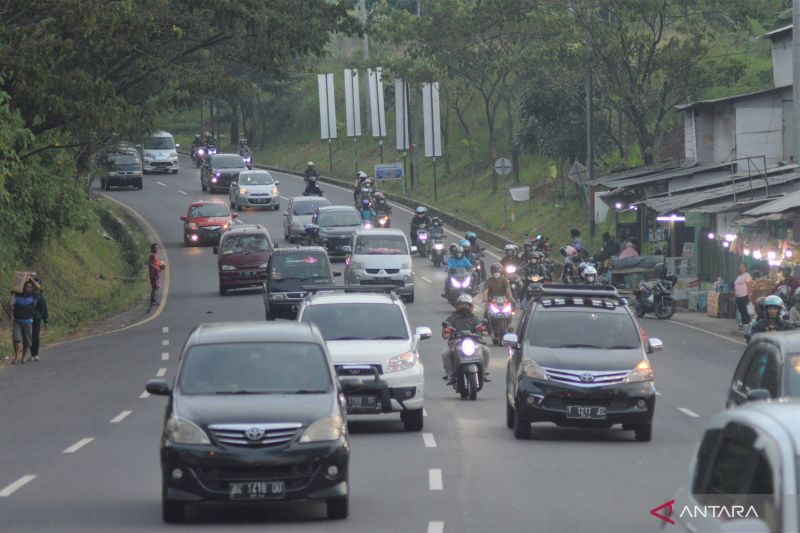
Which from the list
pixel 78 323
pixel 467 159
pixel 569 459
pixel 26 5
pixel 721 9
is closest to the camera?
pixel 569 459

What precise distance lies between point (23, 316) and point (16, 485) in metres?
15.2

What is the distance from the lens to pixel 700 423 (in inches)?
762

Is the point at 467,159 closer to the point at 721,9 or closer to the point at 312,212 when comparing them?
the point at 312,212

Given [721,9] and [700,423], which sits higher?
[721,9]

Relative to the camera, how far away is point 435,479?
46.7 feet

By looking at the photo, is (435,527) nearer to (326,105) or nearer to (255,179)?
(255,179)

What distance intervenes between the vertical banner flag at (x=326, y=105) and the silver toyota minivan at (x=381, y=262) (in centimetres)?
3499

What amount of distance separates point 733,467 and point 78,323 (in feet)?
111

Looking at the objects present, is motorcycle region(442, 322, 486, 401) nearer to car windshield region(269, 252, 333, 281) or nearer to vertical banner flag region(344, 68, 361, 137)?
car windshield region(269, 252, 333, 281)

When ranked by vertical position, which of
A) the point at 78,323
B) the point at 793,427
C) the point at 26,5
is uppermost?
the point at 26,5

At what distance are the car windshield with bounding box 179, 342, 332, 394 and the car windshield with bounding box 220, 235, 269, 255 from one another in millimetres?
28791

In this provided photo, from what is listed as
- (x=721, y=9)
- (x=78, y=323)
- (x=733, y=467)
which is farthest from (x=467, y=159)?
(x=733, y=467)

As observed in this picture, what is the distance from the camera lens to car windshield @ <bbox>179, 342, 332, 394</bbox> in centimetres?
1245

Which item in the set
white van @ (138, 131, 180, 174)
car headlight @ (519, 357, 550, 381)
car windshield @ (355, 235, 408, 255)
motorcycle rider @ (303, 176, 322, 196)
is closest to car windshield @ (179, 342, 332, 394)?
car headlight @ (519, 357, 550, 381)
